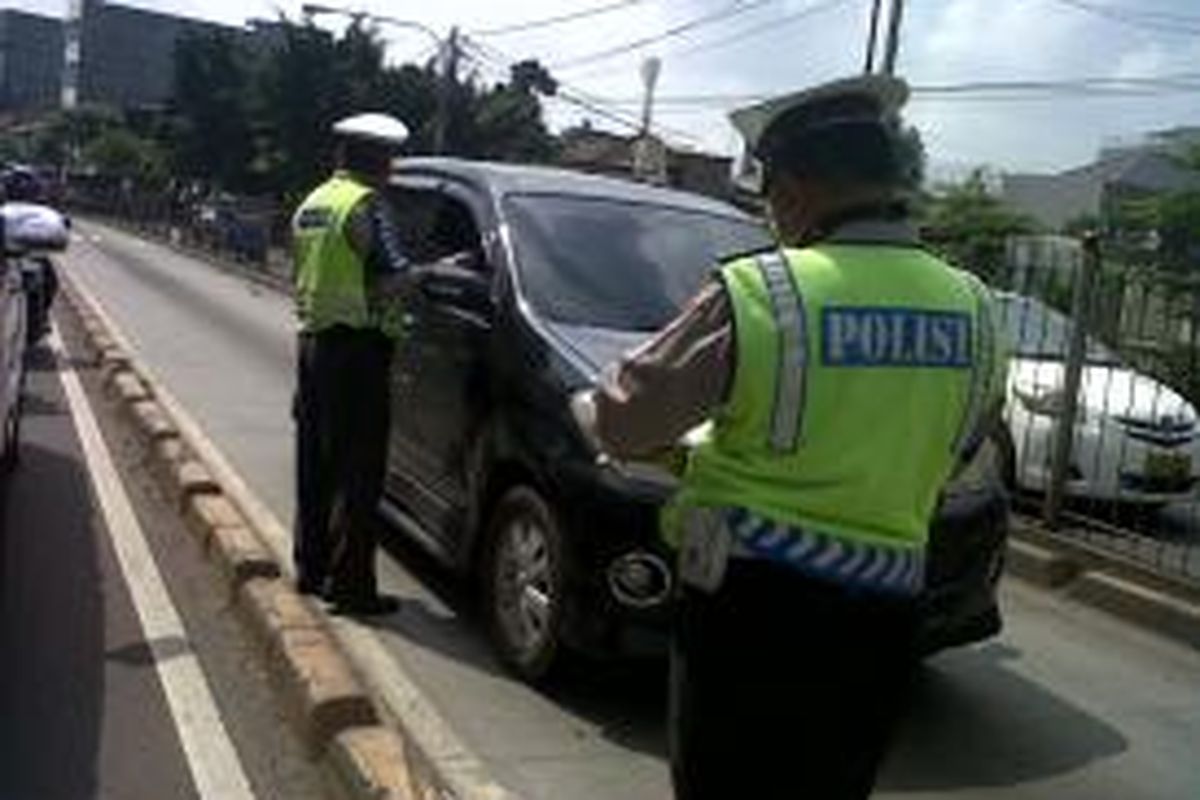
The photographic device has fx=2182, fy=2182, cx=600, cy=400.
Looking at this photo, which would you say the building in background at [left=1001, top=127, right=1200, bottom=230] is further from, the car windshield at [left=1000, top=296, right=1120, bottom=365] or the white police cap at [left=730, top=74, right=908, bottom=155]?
the white police cap at [left=730, top=74, right=908, bottom=155]

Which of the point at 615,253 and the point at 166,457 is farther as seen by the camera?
the point at 166,457

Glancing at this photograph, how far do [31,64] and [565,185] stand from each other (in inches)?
5828

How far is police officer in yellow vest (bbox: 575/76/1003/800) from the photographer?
137 inches

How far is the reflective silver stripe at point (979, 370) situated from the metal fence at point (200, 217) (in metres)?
41.7

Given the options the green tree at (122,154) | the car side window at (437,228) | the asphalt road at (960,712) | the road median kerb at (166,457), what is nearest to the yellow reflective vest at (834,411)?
the asphalt road at (960,712)

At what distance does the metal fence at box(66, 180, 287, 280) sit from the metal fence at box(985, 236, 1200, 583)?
33791 millimetres

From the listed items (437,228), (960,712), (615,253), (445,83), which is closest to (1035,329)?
(437,228)

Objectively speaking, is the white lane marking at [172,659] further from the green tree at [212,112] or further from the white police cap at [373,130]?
the green tree at [212,112]

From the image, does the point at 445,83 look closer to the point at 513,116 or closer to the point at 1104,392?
the point at 513,116

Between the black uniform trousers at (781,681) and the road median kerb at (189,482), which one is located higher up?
the black uniform trousers at (781,681)

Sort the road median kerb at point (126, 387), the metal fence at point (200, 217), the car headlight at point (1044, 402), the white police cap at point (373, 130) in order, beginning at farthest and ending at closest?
the metal fence at point (200, 217) < the road median kerb at point (126, 387) < the car headlight at point (1044, 402) < the white police cap at point (373, 130)

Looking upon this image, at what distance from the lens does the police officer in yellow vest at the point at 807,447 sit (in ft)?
11.4

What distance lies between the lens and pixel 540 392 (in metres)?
7.32

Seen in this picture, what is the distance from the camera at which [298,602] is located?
7.70m
